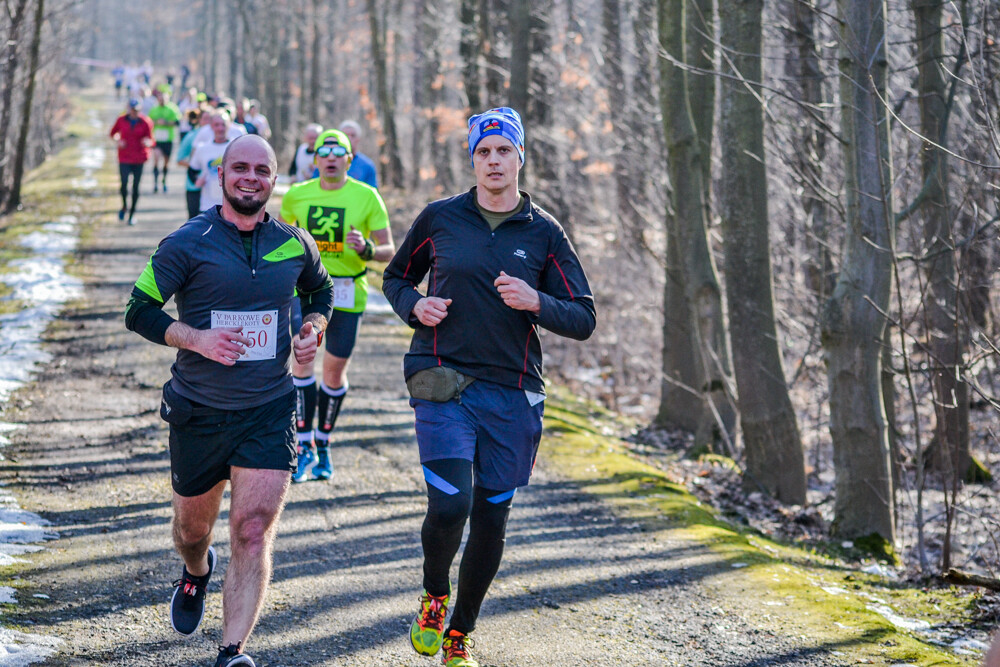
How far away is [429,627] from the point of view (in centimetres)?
457

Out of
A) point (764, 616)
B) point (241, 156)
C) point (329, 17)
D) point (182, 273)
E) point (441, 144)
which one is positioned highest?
point (329, 17)

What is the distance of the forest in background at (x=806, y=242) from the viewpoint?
813cm

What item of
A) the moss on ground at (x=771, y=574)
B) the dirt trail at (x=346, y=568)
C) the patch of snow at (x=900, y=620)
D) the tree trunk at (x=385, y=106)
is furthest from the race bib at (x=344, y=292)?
the tree trunk at (x=385, y=106)

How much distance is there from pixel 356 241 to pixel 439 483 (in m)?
3.16

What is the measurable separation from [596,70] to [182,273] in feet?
71.5

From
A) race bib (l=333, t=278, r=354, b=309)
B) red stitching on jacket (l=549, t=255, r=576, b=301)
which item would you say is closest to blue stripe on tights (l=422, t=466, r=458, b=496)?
red stitching on jacket (l=549, t=255, r=576, b=301)

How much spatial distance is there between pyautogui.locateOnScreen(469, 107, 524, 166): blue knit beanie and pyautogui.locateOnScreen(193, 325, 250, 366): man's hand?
1.28 m

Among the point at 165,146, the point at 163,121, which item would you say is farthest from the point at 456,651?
the point at 165,146

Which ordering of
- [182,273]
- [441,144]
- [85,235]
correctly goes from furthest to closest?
[441,144] → [85,235] → [182,273]

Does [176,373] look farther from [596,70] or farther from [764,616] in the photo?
[596,70]

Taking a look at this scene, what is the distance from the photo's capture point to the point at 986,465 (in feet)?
43.0

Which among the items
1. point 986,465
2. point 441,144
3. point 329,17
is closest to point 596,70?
point 441,144

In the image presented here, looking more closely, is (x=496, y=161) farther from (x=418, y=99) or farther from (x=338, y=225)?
(x=418, y=99)

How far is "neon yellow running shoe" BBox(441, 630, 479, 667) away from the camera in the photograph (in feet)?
14.9
